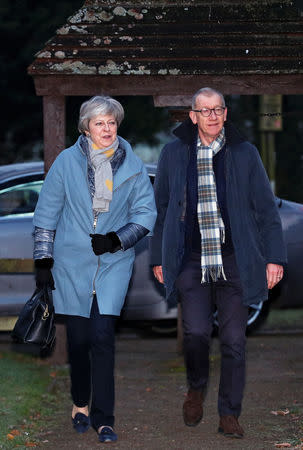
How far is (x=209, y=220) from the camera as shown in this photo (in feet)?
20.2

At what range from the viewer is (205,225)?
20.2 ft

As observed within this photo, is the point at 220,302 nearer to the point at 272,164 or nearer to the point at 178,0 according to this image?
the point at 178,0

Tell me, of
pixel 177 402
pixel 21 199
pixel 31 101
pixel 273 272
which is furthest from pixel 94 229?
pixel 31 101

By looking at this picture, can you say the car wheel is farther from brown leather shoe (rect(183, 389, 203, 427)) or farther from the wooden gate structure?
brown leather shoe (rect(183, 389, 203, 427))

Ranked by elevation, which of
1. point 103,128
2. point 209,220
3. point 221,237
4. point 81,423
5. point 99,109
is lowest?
point 81,423

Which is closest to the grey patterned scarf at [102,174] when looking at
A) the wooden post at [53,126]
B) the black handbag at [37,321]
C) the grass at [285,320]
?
the black handbag at [37,321]

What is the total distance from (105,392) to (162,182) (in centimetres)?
134

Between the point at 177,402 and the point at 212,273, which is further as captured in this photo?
the point at 177,402

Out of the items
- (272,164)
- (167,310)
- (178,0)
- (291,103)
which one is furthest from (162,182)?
(291,103)

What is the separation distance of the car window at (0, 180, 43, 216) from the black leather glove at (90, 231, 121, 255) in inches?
138

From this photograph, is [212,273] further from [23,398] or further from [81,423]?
[23,398]

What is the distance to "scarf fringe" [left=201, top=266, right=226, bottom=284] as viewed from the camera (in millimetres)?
6219

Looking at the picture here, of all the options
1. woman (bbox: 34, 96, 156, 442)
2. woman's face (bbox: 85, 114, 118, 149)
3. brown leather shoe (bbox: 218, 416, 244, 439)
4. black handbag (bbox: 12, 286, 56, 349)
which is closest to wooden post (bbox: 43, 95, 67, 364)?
woman (bbox: 34, 96, 156, 442)

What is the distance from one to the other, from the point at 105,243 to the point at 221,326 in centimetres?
91
